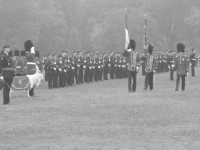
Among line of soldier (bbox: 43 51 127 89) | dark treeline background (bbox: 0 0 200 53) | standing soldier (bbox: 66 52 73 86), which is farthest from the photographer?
dark treeline background (bbox: 0 0 200 53)

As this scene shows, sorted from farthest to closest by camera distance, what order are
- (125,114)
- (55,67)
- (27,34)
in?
(27,34) → (55,67) → (125,114)

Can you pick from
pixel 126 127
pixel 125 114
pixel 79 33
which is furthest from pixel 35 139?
pixel 79 33

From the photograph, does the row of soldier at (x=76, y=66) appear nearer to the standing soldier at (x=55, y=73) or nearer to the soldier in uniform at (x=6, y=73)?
the standing soldier at (x=55, y=73)

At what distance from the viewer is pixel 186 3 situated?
80500mm

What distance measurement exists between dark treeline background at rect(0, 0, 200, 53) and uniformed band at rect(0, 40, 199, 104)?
36.3 m

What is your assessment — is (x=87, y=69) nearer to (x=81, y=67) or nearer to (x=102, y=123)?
(x=81, y=67)

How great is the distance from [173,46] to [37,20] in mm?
21047

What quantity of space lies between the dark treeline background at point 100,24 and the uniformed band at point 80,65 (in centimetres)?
3628

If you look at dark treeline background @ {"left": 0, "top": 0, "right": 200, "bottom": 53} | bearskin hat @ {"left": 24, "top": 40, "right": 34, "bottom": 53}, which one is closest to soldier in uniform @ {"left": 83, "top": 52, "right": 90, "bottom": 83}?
bearskin hat @ {"left": 24, "top": 40, "right": 34, "bottom": 53}

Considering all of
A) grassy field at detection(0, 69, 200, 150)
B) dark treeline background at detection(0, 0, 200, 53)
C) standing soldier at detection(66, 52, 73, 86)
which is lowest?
Result: grassy field at detection(0, 69, 200, 150)

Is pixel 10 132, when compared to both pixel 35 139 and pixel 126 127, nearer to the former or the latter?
pixel 35 139

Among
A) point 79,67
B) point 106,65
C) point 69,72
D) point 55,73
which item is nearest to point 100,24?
point 106,65

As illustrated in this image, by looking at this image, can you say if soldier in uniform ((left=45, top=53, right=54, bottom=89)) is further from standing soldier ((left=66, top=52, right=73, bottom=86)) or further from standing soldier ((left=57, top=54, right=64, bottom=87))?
standing soldier ((left=66, top=52, right=73, bottom=86))

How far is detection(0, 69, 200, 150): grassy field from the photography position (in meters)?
10.4
